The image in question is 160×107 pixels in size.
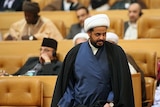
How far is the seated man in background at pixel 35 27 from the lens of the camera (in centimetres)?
800

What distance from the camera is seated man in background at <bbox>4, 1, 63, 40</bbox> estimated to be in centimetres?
800

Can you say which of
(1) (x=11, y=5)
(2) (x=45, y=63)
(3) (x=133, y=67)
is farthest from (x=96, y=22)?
(1) (x=11, y=5)

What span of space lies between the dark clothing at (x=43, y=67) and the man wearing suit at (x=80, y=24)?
140 cm

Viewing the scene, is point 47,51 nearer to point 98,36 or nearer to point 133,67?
point 133,67

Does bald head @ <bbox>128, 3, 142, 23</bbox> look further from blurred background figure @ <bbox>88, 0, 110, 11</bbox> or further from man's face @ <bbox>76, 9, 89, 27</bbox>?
blurred background figure @ <bbox>88, 0, 110, 11</bbox>

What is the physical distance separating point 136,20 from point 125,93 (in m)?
3.76

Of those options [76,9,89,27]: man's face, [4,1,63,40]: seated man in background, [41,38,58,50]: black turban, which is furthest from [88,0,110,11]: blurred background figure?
[41,38,58,50]: black turban

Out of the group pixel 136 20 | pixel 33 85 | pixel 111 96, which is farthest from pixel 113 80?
pixel 136 20

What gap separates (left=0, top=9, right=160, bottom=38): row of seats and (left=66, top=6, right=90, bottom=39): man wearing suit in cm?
17

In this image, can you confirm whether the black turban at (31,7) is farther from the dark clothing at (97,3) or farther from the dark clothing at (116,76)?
the dark clothing at (116,76)

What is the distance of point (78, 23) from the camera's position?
8492 mm

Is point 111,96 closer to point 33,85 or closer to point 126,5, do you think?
point 33,85

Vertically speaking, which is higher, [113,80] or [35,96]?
[113,80]

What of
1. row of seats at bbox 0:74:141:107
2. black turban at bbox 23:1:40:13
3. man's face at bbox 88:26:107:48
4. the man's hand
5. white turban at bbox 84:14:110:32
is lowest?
row of seats at bbox 0:74:141:107
